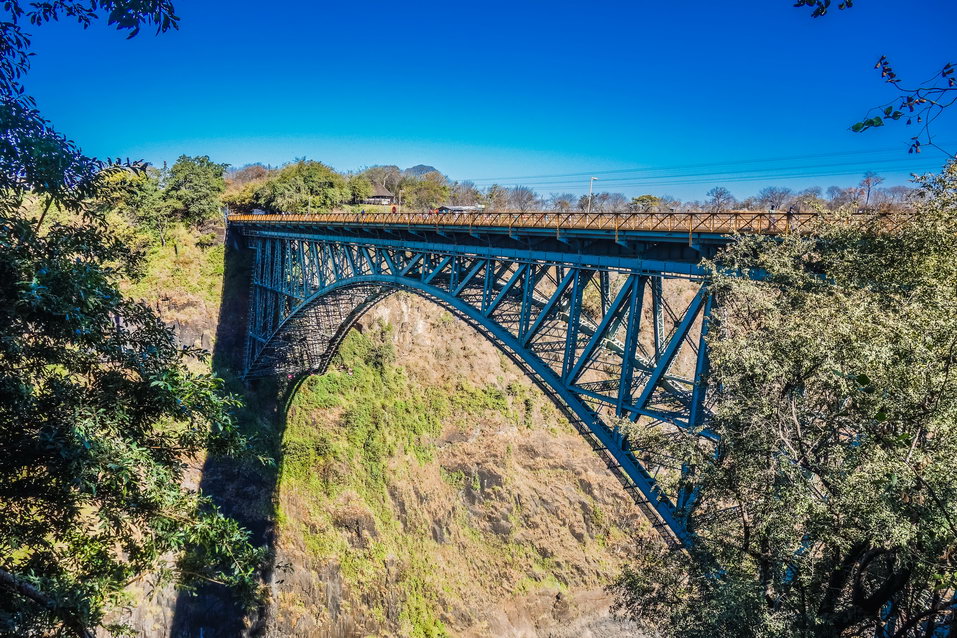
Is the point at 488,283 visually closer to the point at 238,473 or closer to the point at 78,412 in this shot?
the point at 78,412

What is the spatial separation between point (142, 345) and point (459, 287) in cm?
1058

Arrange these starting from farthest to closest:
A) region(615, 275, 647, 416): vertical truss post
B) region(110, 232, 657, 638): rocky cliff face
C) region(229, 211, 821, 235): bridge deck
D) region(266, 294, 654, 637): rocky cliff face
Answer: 1. region(266, 294, 654, 637): rocky cliff face
2. region(110, 232, 657, 638): rocky cliff face
3. region(615, 275, 647, 416): vertical truss post
4. region(229, 211, 821, 235): bridge deck

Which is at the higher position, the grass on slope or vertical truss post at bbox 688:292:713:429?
vertical truss post at bbox 688:292:713:429

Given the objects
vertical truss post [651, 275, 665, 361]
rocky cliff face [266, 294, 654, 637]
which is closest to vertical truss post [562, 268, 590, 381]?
vertical truss post [651, 275, 665, 361]

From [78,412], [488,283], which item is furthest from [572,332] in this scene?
[78,412]

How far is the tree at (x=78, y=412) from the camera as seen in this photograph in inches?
211

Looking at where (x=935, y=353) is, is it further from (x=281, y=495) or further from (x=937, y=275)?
(x=281, y=495)

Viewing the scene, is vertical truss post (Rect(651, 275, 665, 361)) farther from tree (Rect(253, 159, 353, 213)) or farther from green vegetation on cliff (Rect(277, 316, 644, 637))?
tree (Rect(253, 159, 353, 213))

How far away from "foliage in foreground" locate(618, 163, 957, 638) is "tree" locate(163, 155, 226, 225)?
121ft

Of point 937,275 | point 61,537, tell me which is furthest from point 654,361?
point 61,537

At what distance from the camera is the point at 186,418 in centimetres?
652

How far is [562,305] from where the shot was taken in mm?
14742

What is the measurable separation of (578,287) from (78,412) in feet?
34.2

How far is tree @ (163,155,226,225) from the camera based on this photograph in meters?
35.9
